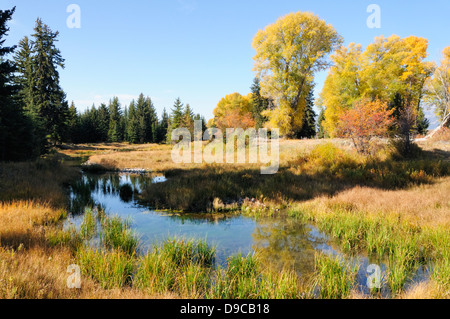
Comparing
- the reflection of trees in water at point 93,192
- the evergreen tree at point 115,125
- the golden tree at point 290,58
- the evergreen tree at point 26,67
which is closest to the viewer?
the reflection of trees in water at point 93,192

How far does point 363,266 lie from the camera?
5246 mm

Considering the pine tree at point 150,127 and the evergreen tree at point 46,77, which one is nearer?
the evergreen tree at point 46,77

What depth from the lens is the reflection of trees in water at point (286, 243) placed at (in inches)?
217

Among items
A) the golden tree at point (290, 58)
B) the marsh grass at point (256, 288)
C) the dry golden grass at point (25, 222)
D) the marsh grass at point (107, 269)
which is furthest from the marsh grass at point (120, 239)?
the golden tree at point (290, 58)

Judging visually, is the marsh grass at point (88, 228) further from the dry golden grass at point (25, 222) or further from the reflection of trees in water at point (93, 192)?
the reflection of trees in water at point (93, 192)

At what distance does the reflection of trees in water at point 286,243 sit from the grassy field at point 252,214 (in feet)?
1.47

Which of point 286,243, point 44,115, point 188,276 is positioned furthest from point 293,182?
point 44,115

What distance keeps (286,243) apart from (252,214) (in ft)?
9.89

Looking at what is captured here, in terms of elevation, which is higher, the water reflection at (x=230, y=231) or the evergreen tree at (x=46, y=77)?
the evergreen tree at (x=46, y=77)

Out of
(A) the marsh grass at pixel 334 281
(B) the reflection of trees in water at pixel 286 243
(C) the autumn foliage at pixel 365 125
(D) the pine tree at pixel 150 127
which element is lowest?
(B) the reflection of trees in water at pixel 286 243

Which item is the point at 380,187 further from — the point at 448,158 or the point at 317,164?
the point at 448,158

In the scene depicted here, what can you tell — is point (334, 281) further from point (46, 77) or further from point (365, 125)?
point (46, 77)

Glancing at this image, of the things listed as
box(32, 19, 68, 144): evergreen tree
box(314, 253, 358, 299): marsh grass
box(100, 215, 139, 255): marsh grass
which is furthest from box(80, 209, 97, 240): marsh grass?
box(32, 19, 68, 144): evergreen tree
